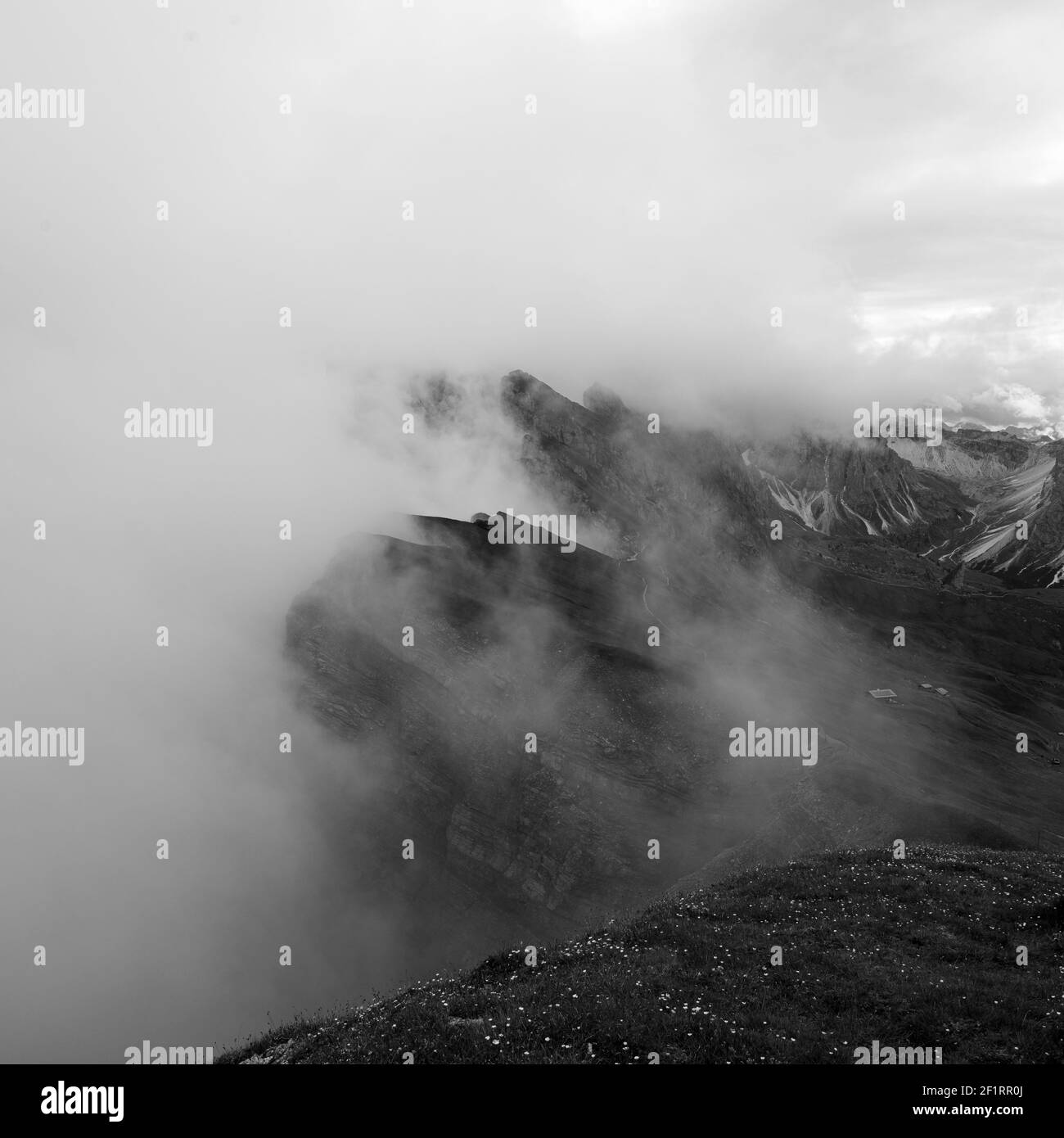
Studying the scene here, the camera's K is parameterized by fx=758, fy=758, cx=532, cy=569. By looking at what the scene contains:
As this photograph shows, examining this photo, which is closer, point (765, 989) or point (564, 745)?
point (765, 989)

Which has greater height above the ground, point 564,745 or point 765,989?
point 765,989

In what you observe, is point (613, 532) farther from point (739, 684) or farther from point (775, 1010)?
point (775, 1010)

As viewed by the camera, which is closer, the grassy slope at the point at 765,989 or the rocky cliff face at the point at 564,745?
the grassy slope at the point at 765,989

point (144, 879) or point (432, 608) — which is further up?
point (432, 608)

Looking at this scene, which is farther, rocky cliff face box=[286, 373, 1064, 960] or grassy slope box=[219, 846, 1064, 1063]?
rocky cliff face box=[286, 373, 1064, 960]

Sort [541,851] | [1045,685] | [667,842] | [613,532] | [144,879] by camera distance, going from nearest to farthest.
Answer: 1. [667,842]
2. [541,851]
3. [144,879]
4. [613,532]
5. [1045,685]

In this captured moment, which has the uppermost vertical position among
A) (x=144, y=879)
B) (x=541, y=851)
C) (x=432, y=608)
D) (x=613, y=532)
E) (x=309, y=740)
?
(x=613, y=532)

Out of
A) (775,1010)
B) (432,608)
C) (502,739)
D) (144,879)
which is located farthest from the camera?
(144,879)
